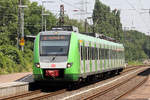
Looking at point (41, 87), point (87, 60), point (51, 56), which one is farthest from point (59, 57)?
point (41, 87)

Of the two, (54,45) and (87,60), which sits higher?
(54,45)

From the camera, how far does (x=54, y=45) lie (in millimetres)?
19641

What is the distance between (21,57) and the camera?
38.9 metres

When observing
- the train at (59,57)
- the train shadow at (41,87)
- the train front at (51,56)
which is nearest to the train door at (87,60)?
the train at (59,57)

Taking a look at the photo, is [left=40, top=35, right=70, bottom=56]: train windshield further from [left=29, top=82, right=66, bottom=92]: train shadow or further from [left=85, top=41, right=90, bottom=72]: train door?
[left=85, top=41, right=90, bottom=72]: train door

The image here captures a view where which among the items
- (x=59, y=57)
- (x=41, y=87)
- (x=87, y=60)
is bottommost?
(x=41, y=87)

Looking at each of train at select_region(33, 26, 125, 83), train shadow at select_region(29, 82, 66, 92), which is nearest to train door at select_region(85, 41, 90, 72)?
train at select_region(33, 26, 125, 83)

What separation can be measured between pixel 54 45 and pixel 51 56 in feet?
2.12

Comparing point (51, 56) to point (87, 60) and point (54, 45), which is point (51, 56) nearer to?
point (54, 45)

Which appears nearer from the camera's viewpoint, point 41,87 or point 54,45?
point 54,45

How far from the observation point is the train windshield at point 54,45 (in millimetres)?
19422

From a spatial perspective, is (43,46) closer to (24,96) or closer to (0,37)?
(24,96)

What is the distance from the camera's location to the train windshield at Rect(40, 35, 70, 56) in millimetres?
19422

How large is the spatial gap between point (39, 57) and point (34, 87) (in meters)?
2.70
